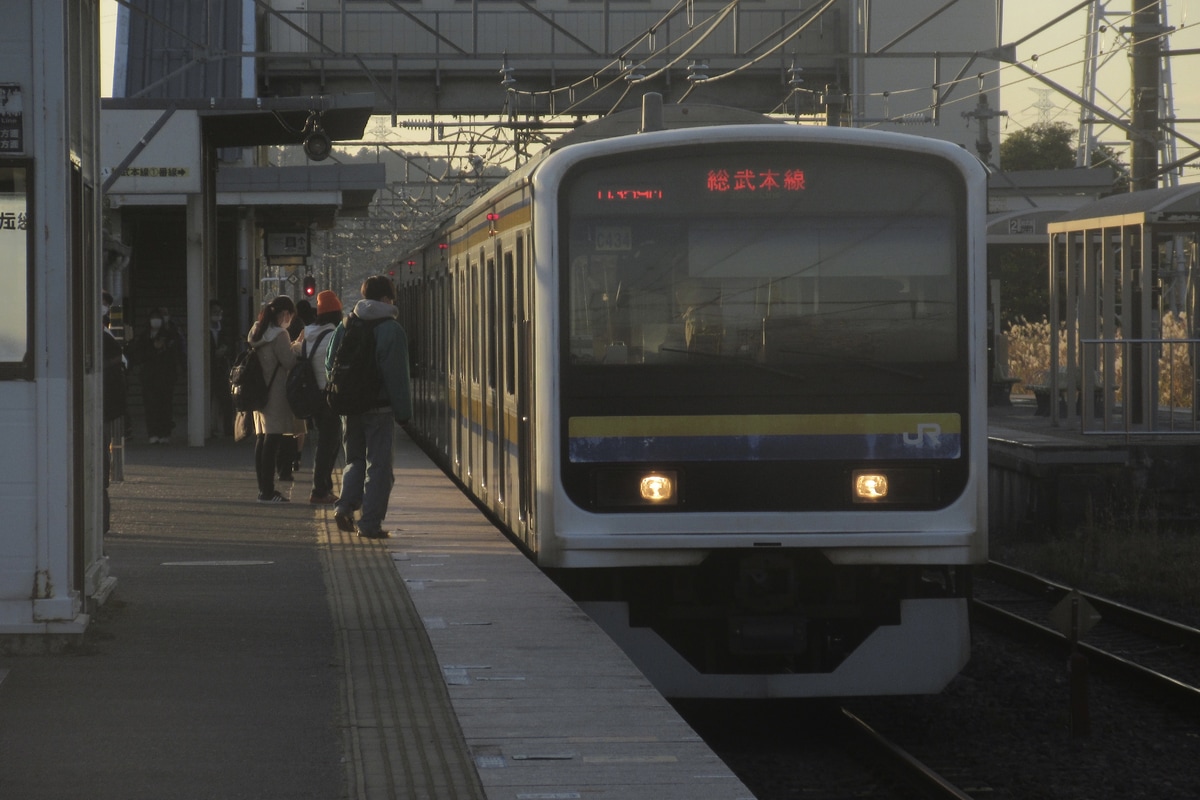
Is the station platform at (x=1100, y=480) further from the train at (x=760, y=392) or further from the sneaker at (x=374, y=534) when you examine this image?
the train at (x=760, y=392)

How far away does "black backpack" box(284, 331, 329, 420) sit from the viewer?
12.1 metres

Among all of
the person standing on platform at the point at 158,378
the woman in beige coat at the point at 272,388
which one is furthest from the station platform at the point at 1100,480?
the person standing on platform at the point at 158,378

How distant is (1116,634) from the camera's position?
11.3 meters

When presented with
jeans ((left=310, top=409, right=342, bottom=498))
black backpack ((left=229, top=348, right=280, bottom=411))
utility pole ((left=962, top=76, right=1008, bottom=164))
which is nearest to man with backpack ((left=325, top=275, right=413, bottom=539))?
jeans ((left=310, top=409, right=342, bottom=498))

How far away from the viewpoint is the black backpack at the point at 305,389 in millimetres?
12133

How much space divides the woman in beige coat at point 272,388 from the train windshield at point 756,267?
18.7ft

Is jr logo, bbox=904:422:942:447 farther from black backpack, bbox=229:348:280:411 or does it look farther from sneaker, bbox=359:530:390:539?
black backpack, bbox=229:348:280:411

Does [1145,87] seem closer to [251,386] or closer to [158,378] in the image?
[251,386]

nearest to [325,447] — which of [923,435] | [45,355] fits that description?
[923,435]

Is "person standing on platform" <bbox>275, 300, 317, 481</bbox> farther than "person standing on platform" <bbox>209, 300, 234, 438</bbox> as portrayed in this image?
No

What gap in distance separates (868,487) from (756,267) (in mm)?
1048

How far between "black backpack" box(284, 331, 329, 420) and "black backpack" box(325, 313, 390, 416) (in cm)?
182

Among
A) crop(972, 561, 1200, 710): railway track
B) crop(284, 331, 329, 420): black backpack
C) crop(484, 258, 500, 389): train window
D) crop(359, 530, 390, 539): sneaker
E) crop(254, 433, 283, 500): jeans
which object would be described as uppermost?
crop(484, 258, 500, 389): train window

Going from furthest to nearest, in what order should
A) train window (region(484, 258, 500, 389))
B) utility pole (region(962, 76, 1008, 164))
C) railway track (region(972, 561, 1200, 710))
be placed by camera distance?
utility pole (region(962, 76, 1008, 164)) < train window (region(484, 258, 500, 389)) < railway track (region(972, 561, 1200, 710))
